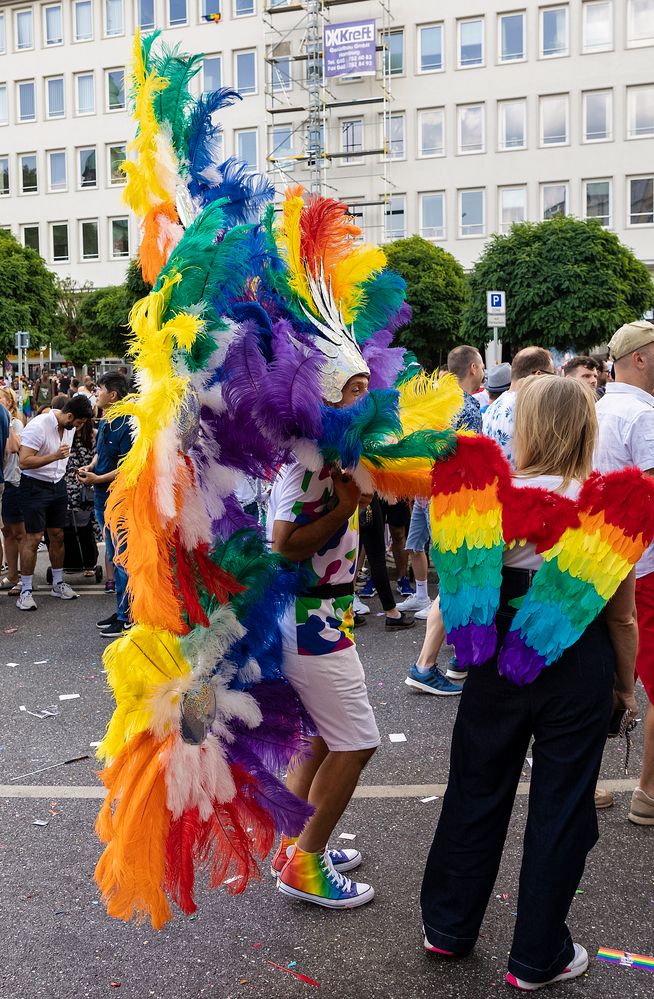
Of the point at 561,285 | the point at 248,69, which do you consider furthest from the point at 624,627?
the point at 248,69

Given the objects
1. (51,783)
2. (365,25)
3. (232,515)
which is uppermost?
(365,25)

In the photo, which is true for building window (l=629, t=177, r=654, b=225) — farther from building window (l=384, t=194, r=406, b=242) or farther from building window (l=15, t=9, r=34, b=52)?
building window (l=15, t=9, r=34, b=52)

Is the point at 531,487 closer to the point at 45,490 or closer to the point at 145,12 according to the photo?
the point at 45,490

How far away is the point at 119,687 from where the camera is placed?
101 inches

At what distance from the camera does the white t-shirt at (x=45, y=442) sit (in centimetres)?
784

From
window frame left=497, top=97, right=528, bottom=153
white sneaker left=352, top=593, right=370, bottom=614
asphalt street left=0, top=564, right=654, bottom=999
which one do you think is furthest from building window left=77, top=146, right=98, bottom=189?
asphalt street left=0, top=564, right=654, bottom=999

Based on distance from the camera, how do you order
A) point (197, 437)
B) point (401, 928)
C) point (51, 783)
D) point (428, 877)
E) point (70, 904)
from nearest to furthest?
point (197, 437) → point (428, 877) → point (401, 928) → point (70, 904) → point (51, 783)

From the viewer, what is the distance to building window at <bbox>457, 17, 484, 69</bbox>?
1538 inches

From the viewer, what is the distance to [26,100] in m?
48.2

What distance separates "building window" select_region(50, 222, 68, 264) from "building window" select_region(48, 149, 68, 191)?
1.91 m

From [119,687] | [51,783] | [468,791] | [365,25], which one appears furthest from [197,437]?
[365,25]

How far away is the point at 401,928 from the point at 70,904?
45.3 inches

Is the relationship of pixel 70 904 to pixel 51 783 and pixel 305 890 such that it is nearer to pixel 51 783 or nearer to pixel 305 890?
pixel 305 890

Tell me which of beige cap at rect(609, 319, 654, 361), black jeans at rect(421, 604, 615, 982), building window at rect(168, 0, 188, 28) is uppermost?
building window at rect(168, 0, 188, 28)
